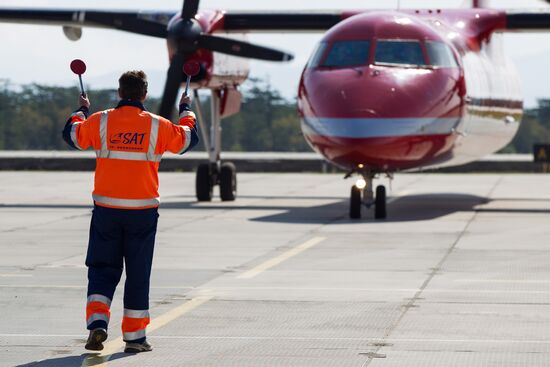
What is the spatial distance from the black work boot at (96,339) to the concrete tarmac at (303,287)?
117 mm

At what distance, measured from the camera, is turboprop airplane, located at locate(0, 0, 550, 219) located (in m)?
19.9

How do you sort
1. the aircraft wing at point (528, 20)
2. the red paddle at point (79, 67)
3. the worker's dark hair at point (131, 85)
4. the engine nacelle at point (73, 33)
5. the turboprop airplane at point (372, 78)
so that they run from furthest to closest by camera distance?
the engine nacelle at point (73, 33)
the aircraft wing at point (528, 20)
the turboprop airplane at point (372, 78)
the red paddle at point (79, 67)
the worker's dark hair at point (131, 85)

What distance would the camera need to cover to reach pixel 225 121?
6531 centimetres

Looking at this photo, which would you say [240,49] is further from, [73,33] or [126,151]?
[126,151]

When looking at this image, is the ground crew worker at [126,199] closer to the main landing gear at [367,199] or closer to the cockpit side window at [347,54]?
the main landing gear at [367,199]

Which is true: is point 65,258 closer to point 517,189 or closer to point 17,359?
point 17,359

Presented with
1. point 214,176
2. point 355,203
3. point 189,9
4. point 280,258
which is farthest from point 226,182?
point 280,258

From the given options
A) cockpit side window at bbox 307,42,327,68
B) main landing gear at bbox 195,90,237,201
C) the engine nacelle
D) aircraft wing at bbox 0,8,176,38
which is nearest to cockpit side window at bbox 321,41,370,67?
cockpit side window at bbox 307,42,327,68

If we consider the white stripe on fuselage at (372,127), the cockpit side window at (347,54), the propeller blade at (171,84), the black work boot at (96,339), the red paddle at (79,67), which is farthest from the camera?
the propeller blade at (171,84)

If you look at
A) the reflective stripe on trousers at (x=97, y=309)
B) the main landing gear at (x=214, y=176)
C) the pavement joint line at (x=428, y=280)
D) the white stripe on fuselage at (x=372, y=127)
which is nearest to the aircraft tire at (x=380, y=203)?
the white stripe on fuselage at (x=372, y=127)

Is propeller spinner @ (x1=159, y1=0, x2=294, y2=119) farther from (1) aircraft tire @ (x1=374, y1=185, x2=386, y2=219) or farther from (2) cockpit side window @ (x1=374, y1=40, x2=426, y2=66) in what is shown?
(1) aircraft tire @ (x1=374, y1=185, x2=386, y2=219)

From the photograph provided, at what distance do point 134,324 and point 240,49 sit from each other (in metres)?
17.0

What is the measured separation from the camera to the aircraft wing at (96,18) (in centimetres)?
2603

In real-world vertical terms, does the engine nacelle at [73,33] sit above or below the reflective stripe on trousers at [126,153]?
above
